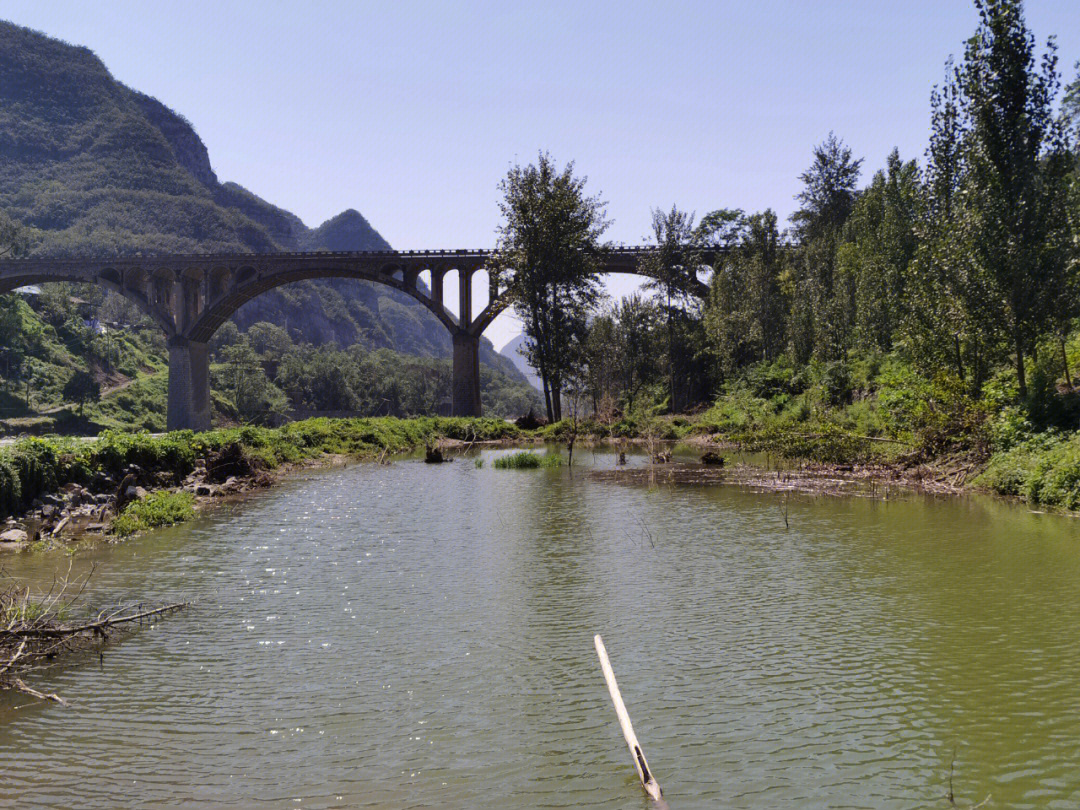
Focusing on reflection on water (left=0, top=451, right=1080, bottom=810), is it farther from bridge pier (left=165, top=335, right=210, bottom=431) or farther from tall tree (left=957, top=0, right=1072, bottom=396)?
bridge pier (left=165, top=335, right=210, bottom=431)

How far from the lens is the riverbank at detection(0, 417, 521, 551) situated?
16.1 meters

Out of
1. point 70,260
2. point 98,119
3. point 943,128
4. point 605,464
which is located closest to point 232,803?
point 605,464

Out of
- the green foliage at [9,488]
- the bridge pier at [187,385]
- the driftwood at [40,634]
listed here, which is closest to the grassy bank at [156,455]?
the green foliage at [9,488]

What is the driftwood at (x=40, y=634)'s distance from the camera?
786 centimetres

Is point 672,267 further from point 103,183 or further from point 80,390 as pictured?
point 103,183

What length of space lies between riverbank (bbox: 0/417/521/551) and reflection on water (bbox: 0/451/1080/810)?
212 cm

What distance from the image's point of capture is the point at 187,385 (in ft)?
219

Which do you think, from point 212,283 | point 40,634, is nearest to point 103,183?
point 212,283

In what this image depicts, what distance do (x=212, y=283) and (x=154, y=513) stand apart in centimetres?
5380

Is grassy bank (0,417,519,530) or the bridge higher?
the bridge

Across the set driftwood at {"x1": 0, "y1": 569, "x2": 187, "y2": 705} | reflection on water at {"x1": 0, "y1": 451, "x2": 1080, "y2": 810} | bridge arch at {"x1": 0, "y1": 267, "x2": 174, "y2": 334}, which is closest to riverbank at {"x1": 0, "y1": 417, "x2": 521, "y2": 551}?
reflection on water at {"x1": 0, "y1": 451, "x2": 1080, "y2": 810}

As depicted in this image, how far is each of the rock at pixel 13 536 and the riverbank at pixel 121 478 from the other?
0.01 m

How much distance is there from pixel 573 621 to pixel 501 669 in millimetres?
1824

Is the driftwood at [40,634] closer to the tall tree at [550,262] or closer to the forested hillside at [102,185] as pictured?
the tall tree at [550,262]
